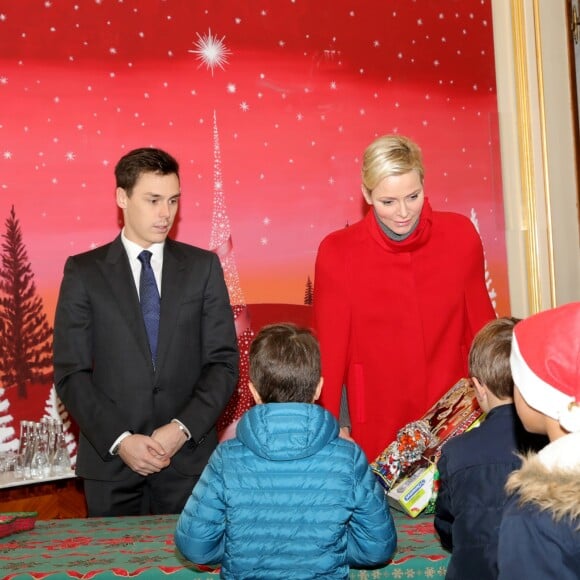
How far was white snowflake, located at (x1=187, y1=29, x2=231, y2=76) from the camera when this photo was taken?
14.6 feet

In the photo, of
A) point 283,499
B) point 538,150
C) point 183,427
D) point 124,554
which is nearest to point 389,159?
point 183,427

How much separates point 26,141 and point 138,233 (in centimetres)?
126

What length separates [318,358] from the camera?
88.6 inches

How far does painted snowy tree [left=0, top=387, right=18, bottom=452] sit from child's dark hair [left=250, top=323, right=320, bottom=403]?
7.50 feet

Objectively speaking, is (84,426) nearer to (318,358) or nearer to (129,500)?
(129,500)

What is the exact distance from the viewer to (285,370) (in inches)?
85.9

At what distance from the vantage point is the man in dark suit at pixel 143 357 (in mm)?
3061

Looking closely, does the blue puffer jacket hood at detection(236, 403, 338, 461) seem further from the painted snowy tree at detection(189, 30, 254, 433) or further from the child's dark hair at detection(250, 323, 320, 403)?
the painted snowy tree at detection(189, 30, 254, 433)

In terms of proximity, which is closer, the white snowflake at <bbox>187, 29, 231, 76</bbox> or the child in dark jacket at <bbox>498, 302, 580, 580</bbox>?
the child in dark jacket at <bbox>498, 302, 580, 580</bbox>

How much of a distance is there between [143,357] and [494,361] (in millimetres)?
1362

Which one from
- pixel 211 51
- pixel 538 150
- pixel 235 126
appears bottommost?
pixel 538 150

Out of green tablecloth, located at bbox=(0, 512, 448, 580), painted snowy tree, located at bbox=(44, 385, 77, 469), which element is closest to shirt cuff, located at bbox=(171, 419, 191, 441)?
green tablecloth, located at bbox=(0, 512, 448, 580)

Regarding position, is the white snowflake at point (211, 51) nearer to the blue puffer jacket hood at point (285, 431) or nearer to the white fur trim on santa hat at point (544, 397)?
the blue puffer jacket hood at point (285, 431)

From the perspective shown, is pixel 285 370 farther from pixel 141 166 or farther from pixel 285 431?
pixel 141 166
